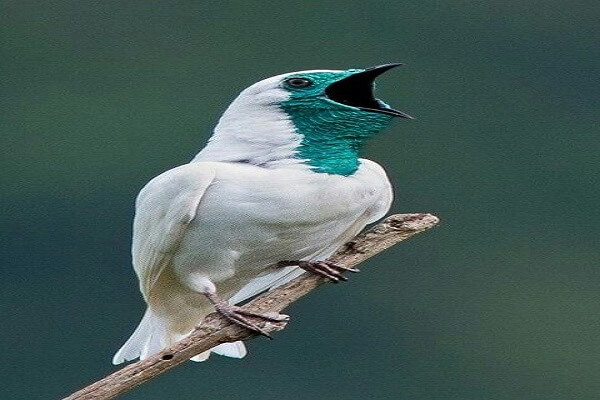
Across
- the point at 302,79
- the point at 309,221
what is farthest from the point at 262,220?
the point at 302,79

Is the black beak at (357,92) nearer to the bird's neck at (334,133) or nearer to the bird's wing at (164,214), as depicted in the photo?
the bird's neck at (334,133)

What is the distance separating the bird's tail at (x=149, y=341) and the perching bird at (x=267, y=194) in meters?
0.05

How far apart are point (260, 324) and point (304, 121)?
222 mm

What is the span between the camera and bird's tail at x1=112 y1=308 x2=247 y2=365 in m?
1.64

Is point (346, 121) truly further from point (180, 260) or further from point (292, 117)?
point (180, 260)

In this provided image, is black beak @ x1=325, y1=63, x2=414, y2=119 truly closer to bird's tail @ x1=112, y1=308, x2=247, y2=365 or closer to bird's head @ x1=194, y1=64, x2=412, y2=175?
bird's head @ x1=194, y1=64, x2=412, y2=175

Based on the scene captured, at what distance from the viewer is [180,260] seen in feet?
5.01

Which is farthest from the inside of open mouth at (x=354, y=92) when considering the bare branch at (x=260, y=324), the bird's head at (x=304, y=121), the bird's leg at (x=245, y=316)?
the bird's leg at (x=245, y=316)

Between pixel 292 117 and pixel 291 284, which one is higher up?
pixel 292 117

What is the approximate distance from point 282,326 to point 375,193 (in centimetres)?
18

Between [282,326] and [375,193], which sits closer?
[282,326]

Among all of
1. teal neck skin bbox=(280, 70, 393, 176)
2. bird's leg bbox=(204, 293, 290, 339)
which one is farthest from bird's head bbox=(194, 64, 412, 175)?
bird's leg bbox=(204, 293, 290, 339)

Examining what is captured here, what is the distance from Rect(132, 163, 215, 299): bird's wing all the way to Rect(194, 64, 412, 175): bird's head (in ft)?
0.15

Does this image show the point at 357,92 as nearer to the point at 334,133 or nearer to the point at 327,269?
the point at 334,133
